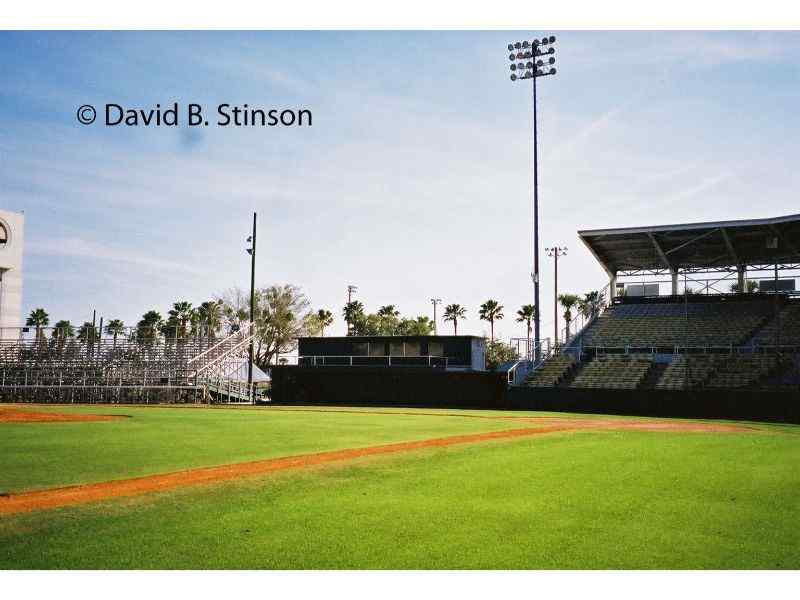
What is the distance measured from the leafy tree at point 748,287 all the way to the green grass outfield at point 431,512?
2518 cm

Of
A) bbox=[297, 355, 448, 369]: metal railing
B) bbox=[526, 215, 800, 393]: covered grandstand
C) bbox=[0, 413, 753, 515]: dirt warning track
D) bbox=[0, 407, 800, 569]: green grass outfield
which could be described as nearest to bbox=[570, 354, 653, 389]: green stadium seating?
bbox=[526, 215, 800, 393]: covered grandstand

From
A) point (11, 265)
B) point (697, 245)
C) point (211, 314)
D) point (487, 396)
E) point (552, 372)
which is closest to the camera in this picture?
point (552, 372)

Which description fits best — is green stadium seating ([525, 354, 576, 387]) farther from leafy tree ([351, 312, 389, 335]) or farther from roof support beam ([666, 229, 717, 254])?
leafy tree ([351, 312, 389, 335])

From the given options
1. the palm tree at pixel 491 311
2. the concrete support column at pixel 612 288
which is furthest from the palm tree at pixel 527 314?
the concrete support column at pixel 612 288

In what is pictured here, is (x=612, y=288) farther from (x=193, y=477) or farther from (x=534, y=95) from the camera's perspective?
(x=193, y=477)

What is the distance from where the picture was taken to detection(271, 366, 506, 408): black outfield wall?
31.6 metres

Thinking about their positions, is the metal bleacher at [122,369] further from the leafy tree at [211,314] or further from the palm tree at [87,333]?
the leafy tree at [211,314]

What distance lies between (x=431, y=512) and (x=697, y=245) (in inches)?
1210

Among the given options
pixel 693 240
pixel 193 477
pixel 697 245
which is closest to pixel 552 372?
pixel 693 240

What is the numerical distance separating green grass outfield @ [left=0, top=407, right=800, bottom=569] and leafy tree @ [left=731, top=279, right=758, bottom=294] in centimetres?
2518

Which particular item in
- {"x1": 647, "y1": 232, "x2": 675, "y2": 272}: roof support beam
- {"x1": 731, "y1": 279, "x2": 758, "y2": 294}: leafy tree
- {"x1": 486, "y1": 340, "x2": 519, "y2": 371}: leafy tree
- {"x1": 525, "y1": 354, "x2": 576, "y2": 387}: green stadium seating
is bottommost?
{"x1": 525, "y1": 354, "x2": 576, "y2": 387}: green stadium seating

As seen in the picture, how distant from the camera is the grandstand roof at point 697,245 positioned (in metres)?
31.0

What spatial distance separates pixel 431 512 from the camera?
6.77 meters

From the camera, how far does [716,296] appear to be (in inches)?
1385
